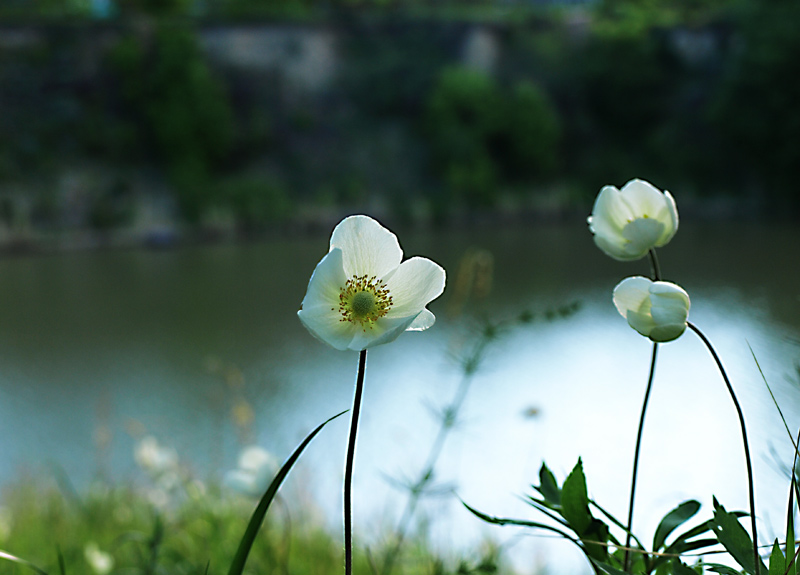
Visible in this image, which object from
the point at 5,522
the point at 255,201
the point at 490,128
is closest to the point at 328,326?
the point at 5,522

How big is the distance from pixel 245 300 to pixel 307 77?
8164mm

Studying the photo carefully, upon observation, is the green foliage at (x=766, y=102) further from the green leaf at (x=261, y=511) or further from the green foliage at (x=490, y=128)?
the green leaf at (x=261, y=511)

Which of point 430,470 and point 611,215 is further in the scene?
point 430,470

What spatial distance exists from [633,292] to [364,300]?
16cm

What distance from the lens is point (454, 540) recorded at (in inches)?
78.6

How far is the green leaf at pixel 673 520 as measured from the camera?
46cm

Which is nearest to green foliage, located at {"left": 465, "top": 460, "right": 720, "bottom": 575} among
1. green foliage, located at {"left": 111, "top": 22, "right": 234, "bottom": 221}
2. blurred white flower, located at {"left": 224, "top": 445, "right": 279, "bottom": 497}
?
blurred white flower, located at {"left": 224, "top": 445, "right": 279, "bottom": 497}

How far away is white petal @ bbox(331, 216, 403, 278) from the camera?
1.34 feet

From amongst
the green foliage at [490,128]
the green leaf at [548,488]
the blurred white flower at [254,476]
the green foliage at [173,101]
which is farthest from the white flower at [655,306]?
the green foliage at [173,101]

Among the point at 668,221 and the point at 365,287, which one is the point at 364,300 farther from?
the point at 668,221

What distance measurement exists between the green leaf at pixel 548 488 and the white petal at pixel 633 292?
110 mm

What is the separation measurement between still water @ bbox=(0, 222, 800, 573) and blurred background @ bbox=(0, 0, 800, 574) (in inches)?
0.8

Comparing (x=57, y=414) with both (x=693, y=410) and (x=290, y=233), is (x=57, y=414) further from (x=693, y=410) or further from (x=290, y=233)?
(x=290, y=233)

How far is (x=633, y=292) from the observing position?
1.46 feet
